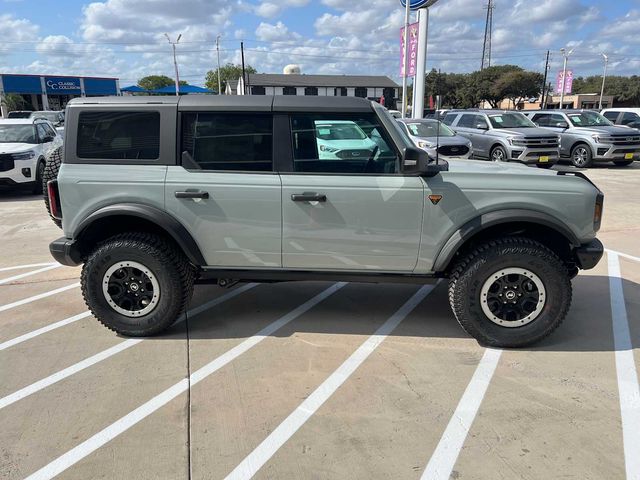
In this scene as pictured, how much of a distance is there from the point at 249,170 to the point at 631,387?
3059 millimetres

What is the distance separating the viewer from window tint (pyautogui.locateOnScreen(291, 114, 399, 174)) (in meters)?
3.79

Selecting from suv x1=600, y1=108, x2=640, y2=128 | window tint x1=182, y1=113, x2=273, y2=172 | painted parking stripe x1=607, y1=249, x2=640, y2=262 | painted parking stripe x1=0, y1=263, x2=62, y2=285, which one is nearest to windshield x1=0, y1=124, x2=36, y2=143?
painted parking stripe x1=0, y1=263, x2=62, y2=285

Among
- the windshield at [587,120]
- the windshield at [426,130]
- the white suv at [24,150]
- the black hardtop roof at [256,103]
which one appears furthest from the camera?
the windshield at [587,120]

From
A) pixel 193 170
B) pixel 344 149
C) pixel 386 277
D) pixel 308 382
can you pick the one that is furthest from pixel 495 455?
pixel 193 170

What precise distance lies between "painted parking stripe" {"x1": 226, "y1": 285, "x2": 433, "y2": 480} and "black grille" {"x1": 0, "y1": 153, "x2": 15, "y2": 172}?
9.99 meters

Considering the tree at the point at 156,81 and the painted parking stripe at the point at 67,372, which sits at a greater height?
the tree at the point at 156,81

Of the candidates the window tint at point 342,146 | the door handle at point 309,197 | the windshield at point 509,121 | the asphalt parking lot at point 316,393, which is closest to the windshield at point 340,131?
the window tint at point 342,146

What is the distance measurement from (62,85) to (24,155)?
55.0 meters

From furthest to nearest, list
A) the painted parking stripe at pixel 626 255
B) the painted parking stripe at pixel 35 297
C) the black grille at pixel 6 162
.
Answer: the black grille at pixel 6 162
the painted parking stripe at pixel 626 255
the painted parking stripe at pixel 35 297

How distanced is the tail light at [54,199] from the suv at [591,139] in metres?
15.6

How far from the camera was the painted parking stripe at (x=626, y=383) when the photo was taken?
2.67 meters

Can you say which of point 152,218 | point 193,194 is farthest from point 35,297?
point 193,194

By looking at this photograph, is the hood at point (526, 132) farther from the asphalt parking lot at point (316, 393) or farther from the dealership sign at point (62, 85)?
the dealership sign at point (62, 85)

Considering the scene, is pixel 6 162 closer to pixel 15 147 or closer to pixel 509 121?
pixel 15 147
